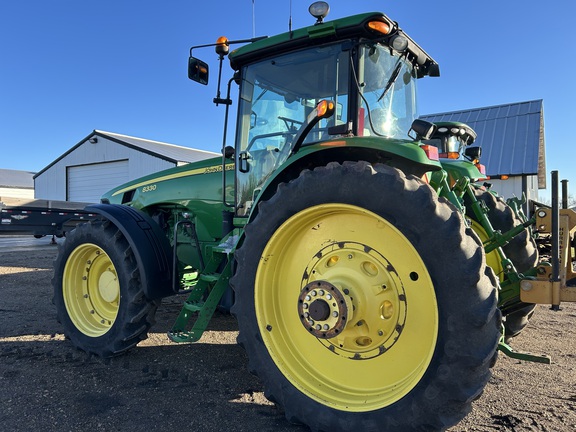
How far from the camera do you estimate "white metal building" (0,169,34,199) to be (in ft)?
125

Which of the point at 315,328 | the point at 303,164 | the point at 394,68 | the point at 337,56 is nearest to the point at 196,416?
the point at 315,328

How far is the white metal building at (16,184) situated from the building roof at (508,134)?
33.4 m

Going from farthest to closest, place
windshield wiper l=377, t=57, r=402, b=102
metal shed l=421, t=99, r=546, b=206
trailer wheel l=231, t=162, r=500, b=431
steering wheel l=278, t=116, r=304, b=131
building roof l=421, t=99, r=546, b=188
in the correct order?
1. building roof l=421, t=99, r=546, b=188
2. metal shed l=421, t=99, r=546, b=206
3. steering wheel l=278, t=116, r=304, b=131
4. windshield wiper l=377, t=57, r=402, b=102
5. trailer wheel l=231, t=162, r=500, b=431

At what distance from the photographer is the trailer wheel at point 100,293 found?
3662mm

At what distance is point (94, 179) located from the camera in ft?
74.8

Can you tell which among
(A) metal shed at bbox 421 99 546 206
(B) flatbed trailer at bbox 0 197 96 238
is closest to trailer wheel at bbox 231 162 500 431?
(B) flatbed trailer at bbox 0 197 96 238

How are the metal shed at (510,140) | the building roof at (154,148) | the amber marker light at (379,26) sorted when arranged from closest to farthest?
the amber marker light at (379,26) < the metal shed at (510,140) < the building roof at (154,148)

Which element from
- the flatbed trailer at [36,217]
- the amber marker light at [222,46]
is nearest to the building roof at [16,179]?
the flatbed trailer at [36,217]

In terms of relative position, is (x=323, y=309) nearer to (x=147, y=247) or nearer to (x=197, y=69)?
(x=147, y=247)

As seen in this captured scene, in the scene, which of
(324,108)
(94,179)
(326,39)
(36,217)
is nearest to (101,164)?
(94,179)

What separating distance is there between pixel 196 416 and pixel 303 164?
1772mm

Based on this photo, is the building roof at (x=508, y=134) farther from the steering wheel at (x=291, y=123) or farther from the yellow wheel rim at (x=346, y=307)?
the yellow wheel rim at (x=346, y=307)

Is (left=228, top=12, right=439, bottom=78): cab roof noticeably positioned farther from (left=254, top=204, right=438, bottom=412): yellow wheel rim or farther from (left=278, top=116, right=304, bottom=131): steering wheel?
(left=254, top=204, right=438, bottom=412): yellow wheel rim

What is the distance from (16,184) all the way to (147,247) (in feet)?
143
